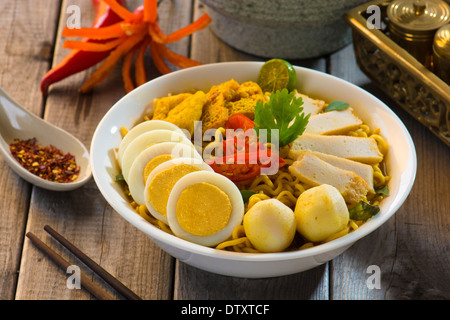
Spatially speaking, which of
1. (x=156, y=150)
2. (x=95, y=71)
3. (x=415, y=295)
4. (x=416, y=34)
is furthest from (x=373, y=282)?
(x=95, y=71)

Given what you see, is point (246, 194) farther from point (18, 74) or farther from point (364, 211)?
point (18, 74)

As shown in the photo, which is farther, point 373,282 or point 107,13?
point 107,13

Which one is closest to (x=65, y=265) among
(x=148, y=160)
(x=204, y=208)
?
(x=148, y=160)

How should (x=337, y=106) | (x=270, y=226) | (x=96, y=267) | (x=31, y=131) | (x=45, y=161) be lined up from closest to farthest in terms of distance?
(x=270, y=226) → (x=96, y=267) → (x=337, y=106) → (x=45, y=161) → (x=31, y=131)

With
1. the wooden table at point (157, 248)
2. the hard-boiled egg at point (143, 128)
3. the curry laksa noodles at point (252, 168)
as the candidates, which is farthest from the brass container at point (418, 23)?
the hard-boiled egg at point (143, 128)

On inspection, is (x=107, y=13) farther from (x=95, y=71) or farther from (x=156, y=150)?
(x=156, y=150)

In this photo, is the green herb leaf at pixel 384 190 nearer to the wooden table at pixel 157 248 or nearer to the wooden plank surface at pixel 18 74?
the wooden table at pixel 157 248

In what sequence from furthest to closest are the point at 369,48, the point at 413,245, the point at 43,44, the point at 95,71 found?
the point at 43,44 < the point at 95,71 < the point at 369,48 < the point at 413,245
